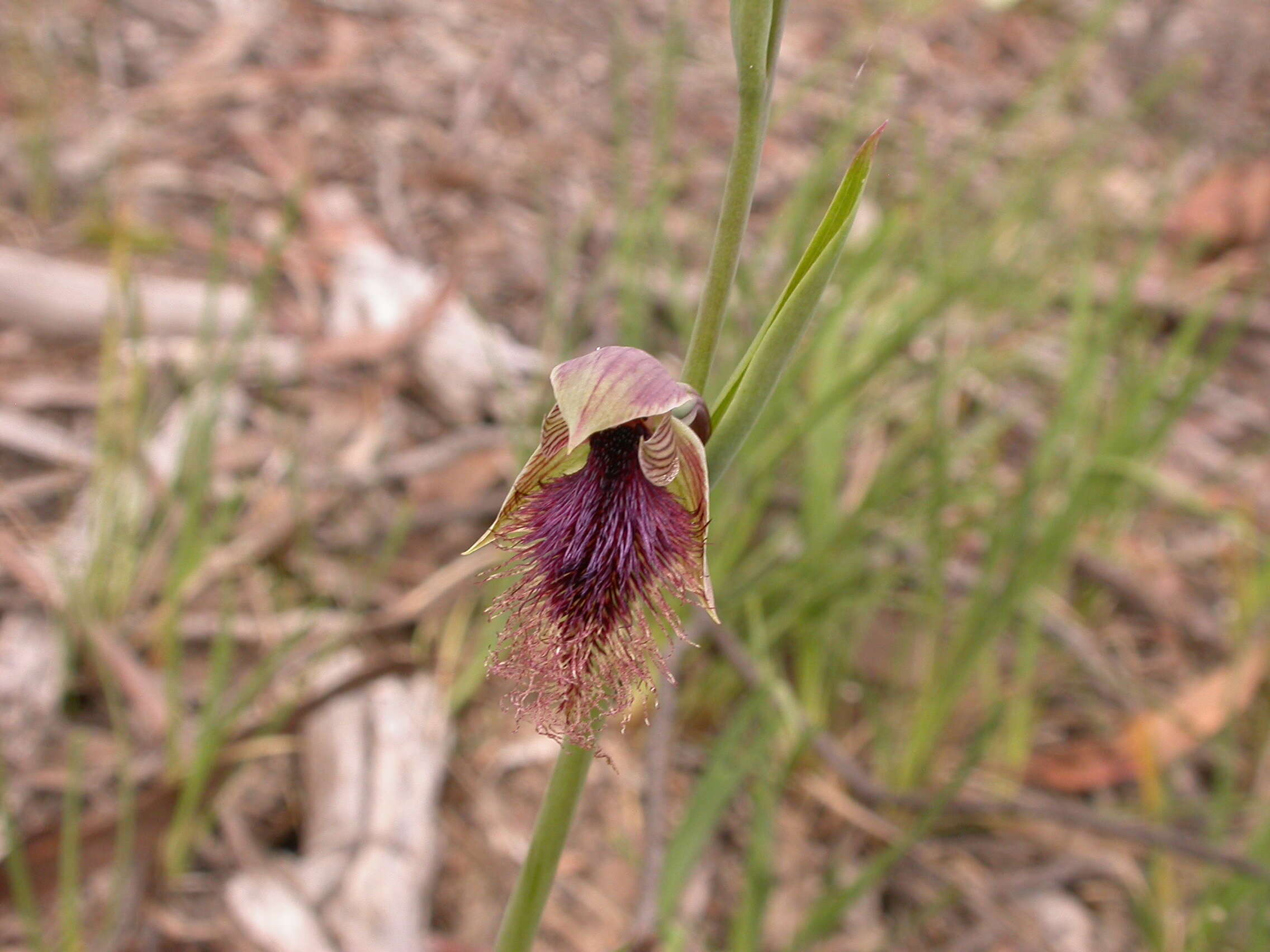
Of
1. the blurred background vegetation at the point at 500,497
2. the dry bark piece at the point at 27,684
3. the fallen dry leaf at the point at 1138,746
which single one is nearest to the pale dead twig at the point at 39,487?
the blurred background vegetation at the point at 500,497

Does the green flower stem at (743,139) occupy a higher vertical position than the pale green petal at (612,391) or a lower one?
higher

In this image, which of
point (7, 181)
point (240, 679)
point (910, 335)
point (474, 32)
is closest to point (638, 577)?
point (910, 335)

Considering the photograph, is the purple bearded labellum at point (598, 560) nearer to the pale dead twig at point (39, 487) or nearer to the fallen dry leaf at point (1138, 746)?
the pale dead twig at point (39, 487)

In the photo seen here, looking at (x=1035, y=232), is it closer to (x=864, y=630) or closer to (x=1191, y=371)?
(x=1191, y=371)

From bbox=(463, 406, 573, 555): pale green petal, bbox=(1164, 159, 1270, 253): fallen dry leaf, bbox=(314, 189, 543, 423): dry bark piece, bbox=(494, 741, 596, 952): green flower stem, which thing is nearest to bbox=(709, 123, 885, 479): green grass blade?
bbox=(463, 406, 573, 555): pale green petal

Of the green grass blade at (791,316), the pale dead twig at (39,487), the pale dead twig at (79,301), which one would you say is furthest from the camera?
the pale dead twig at (79,301)

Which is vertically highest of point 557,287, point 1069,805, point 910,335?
point 910,335

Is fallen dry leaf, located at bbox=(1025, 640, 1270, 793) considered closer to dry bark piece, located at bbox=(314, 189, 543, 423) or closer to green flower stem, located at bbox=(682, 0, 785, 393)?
dry bark piece, located at bbox=(314, 189, 543, 423)

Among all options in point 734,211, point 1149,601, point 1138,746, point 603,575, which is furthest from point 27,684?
point 1149,601
